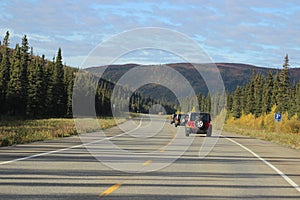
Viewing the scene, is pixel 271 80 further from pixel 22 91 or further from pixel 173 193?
pixel 173 193

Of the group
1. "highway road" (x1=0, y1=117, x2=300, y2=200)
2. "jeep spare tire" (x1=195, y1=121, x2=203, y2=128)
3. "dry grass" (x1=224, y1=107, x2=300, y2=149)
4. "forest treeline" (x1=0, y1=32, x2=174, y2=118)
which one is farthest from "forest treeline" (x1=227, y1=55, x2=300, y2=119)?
"highway road" (x1=0, y1=117, x2=300, y2=200)

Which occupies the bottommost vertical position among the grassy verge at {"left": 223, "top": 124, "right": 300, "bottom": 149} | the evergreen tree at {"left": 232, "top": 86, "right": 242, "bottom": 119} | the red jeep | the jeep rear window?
the grassy verge at {"left": 223, "top": 124, "right": 300, "bottom": 149}

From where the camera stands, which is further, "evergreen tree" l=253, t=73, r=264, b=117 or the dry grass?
"evergreen tree" l=253, t=73, r=264, b=117

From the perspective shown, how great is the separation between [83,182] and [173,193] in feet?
7.71

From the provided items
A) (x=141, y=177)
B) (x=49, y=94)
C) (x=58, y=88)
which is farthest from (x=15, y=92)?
(x=141, y=177)

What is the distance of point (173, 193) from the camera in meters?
10.2

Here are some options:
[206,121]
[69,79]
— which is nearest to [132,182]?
[206,121]

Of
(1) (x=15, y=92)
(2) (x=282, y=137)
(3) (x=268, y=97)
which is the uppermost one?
(3) (x=268, y=97)

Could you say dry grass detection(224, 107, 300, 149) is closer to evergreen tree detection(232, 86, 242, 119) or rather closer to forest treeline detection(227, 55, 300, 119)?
forest treeline detection(227, 55, 300, 119)

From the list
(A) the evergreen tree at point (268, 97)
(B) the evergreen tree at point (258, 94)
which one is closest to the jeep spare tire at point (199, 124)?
(A) the evergreen tree at point (268, 97)

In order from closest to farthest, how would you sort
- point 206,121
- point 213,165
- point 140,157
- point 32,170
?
point 32,170 → point 213,165 → point 140,157 → point 206,121

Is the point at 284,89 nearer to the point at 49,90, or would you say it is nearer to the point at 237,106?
the point at 237,106

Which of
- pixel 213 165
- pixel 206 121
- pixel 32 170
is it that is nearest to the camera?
pixel 32 170

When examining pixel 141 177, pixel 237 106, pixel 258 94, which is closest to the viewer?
pixel 141 177
